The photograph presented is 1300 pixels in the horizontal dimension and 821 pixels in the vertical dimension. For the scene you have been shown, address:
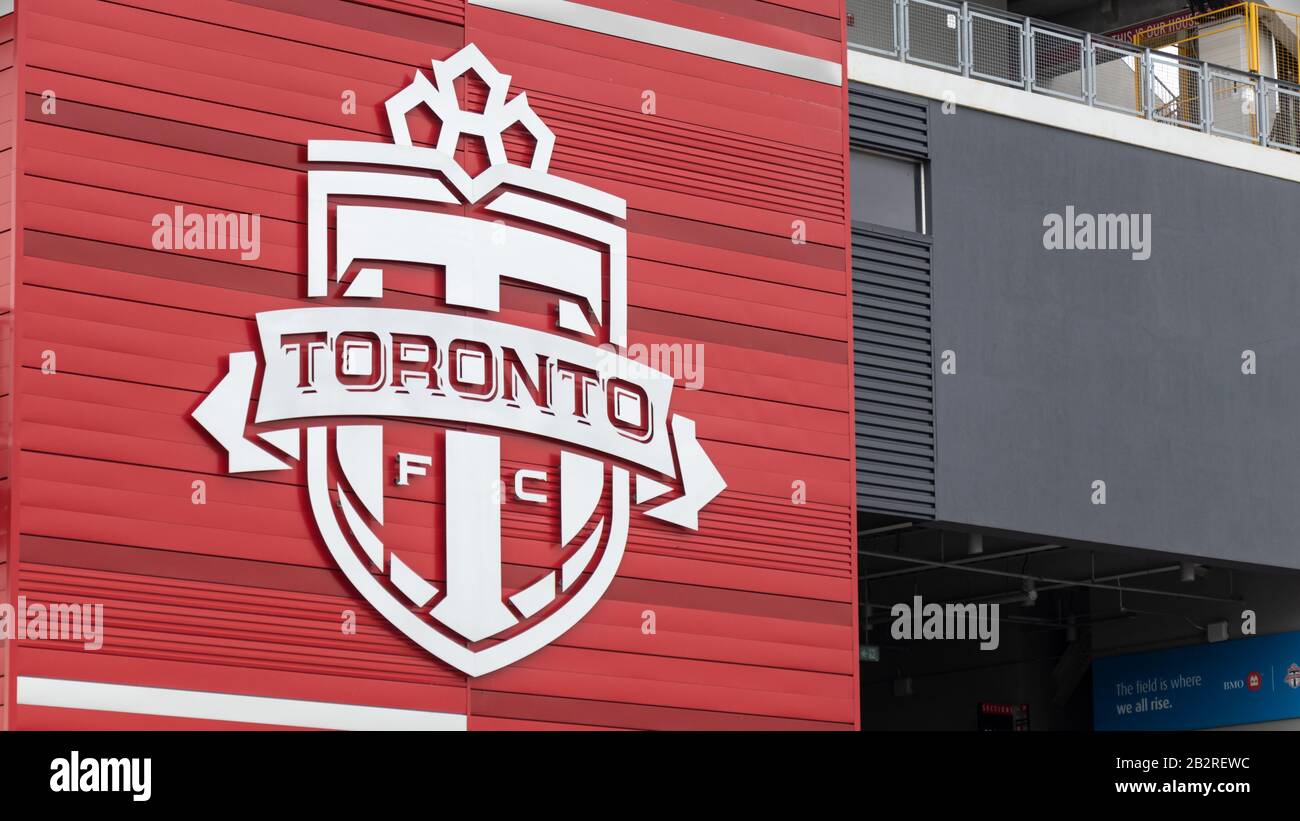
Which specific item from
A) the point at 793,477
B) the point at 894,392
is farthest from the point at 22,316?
the point at 894,392

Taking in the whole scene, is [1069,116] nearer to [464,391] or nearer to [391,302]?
[464,391]

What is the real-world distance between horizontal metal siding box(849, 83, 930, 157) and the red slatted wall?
108cm

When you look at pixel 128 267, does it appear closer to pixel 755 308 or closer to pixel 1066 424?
pixel 755 308

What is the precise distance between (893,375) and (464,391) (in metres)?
6.67

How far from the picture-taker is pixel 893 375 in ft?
88.7

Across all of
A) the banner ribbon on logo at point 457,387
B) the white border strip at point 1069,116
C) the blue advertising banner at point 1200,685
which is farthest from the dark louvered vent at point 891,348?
the blue advertising banner at point 1200,685

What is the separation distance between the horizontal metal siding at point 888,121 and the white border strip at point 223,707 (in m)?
9.62

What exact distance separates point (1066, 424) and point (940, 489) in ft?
7.27

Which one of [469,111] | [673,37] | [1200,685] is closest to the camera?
[469,111]

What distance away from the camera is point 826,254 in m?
25.9

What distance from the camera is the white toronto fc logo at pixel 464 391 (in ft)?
71.0

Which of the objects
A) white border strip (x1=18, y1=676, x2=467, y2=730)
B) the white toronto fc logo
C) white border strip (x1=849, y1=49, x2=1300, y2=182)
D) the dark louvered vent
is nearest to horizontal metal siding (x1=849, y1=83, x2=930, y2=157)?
the dark louvered vent

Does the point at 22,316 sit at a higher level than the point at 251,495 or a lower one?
higher

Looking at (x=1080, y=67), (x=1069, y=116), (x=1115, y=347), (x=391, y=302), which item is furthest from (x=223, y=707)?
(x=1080, y=67)
